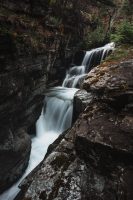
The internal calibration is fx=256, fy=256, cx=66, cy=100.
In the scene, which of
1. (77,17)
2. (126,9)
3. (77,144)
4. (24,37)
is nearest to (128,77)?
(77,144)

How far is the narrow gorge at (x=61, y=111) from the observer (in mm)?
4648

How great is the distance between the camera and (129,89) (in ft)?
18.2

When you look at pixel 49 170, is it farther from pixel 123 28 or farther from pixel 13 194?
pixel 123 28

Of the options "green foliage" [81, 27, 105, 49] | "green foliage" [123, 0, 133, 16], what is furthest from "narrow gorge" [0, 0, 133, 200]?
"green foliage" [123, 0, 133, 16]

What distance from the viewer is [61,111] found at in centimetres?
1266

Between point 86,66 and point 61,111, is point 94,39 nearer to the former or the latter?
point 86,66

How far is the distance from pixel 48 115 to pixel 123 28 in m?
5.50

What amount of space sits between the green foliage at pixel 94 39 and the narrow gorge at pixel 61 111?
193mm

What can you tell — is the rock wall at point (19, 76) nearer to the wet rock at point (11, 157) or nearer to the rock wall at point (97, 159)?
the wet rock at point (11, 157)

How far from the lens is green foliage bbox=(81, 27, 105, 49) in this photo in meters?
19.3

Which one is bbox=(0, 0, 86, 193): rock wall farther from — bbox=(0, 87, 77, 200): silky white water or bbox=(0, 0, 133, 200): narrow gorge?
bbox=(0, 87, 77, 200): silky white water

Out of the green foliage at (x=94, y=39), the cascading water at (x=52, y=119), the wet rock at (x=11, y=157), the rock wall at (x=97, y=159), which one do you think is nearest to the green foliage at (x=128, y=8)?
the green foliage at (x=94, y=39)

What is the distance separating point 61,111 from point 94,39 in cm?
893

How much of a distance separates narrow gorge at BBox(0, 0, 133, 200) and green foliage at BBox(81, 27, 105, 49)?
0.19 meters
